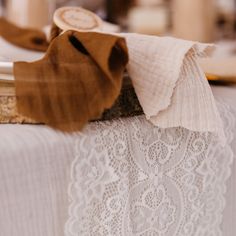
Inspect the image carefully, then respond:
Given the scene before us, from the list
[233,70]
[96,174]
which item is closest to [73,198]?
[96,174]

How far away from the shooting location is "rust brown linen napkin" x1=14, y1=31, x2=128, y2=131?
593mm

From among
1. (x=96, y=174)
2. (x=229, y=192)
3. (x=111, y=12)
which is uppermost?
(x=96, y=174)

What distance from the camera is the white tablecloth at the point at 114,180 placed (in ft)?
1.82

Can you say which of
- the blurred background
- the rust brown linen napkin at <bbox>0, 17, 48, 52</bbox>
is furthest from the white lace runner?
the blurred background

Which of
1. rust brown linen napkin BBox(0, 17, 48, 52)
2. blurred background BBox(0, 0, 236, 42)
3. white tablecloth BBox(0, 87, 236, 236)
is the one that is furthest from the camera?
blurred background BBox(0, 0, 236, 42)

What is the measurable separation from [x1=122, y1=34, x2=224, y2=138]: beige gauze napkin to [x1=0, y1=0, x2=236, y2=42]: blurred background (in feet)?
2.97

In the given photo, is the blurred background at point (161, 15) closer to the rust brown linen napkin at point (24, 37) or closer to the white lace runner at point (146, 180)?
the rust brown linen napkin at point (24, 37)

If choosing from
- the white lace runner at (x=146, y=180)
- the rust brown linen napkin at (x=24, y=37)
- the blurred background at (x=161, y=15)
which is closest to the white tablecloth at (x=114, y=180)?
the white lace runner at (x=146, y=180)

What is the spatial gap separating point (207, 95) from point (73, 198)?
0.22 metres

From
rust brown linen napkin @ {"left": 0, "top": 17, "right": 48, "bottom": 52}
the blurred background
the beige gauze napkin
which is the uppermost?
the beige gauze napkin

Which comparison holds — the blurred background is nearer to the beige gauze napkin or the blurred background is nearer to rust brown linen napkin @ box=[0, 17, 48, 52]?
rust brown linen napkin @ box=[0, 17, 48, 52]

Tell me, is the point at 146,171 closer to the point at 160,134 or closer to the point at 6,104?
the point at 160,134

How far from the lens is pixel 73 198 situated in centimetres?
58

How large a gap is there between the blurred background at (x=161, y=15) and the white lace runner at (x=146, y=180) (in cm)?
84
